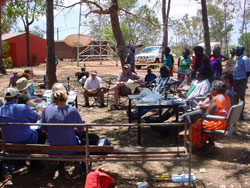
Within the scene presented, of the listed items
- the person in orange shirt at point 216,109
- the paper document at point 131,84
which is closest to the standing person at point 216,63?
the paper document at point 131,84

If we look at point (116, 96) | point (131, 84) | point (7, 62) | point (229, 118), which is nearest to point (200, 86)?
point (229, 118)

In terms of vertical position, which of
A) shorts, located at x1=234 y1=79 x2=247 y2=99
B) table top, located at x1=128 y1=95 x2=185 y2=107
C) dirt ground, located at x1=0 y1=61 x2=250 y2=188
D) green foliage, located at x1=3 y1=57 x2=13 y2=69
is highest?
green foliage, located at x1=3 y1=57 x2=13 y2=69

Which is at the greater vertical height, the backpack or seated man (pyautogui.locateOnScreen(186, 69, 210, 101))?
seated man (pyautogui.locateOnScreen(186, 69, 210, 101))

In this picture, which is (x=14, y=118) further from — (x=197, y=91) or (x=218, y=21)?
(x=218, y=21)

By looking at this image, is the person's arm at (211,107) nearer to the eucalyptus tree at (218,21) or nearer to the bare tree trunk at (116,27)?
the bare tree trunk at (116,27)

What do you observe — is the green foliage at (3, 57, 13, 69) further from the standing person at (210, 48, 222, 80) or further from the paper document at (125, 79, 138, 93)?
the standing person at (210, 48, 222, 80)

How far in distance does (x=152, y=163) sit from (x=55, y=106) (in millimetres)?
1799

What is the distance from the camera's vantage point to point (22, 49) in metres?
33.6

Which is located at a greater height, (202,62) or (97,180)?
(202,62)

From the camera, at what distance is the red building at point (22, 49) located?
32344 millimetres

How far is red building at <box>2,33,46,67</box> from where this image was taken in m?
32.3

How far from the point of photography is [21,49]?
3341cm

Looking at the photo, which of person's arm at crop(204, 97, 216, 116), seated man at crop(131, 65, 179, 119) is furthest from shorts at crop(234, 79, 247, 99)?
person's arm at crop(204, 97, 216, 116)

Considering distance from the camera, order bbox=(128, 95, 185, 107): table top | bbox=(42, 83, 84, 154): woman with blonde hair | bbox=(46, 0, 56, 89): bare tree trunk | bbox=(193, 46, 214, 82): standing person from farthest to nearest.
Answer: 1. bbox=(46, 0, 56, 89): bare tree trunk
2. bbox=(193, 46, 214, 82): standing person
3. bbox=(128, 95, 185, 107): table top
4. bbox=(42, 83, 84, 154): woman with blonde hair
